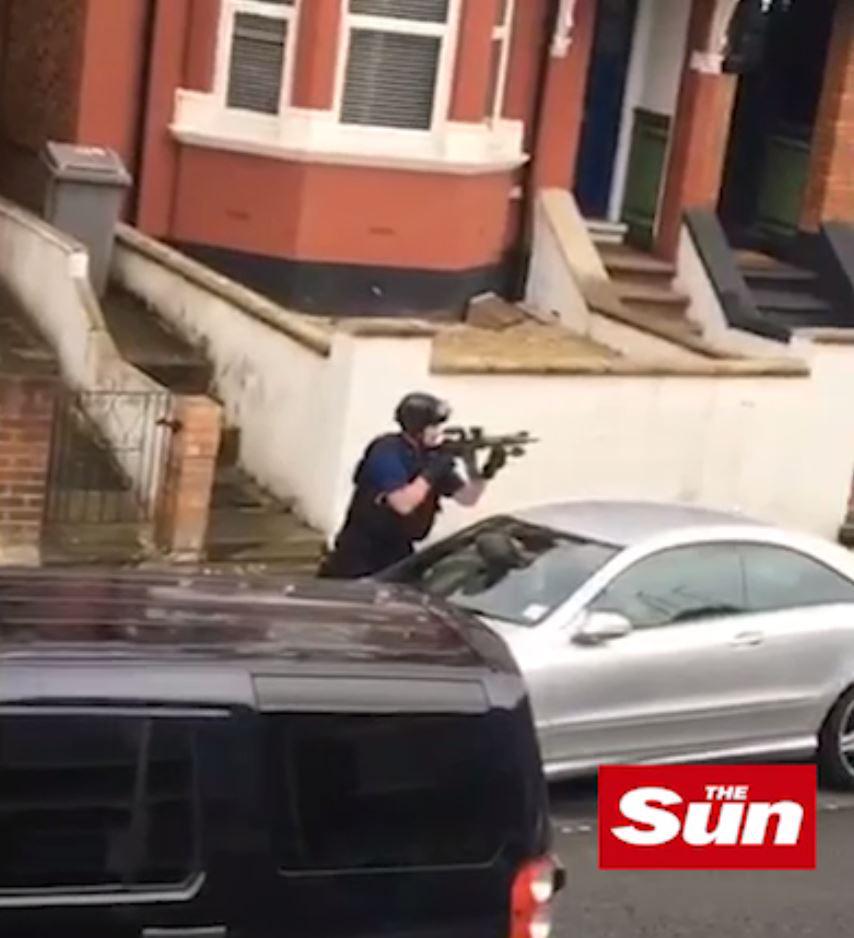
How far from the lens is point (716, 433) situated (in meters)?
16.9

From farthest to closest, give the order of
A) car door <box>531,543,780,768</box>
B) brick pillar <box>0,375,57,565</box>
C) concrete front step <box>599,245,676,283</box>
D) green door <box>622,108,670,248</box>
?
green door <box>622,108,670,248</box> < concrete front step <box>599,245,676,283</box> < brick pillar <box>0,375,57,565</box> < car door <box>531,543,780,768</box>

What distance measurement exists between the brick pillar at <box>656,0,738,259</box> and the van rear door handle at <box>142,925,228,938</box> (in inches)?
581

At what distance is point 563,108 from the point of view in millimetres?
20359

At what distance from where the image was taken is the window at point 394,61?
18.4 meters

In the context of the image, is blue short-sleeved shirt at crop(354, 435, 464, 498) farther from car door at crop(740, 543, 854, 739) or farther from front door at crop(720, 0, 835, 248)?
front door at crop(720, 0, 835, 248)

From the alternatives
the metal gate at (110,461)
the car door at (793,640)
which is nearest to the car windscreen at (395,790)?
the car door at (793,640)

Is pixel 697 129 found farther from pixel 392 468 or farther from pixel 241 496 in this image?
pixel 392 468

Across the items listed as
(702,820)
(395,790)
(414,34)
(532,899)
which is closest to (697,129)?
(414,34)

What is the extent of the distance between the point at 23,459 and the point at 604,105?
8.62 metres

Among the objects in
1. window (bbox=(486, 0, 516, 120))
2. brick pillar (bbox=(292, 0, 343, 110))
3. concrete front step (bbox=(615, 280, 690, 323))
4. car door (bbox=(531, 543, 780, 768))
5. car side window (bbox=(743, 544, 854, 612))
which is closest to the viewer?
car door (bbox=(531, 543, 780, 768))

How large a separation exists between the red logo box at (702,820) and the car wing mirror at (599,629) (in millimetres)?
592

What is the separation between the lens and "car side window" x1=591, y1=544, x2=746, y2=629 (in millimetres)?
11539

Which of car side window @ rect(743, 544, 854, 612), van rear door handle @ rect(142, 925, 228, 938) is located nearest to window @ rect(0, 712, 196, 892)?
van rear door handle @ rect(142, 925, 228, 938)

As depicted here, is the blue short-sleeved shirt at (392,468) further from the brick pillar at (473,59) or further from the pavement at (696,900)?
the brick pillar at (473,59)
